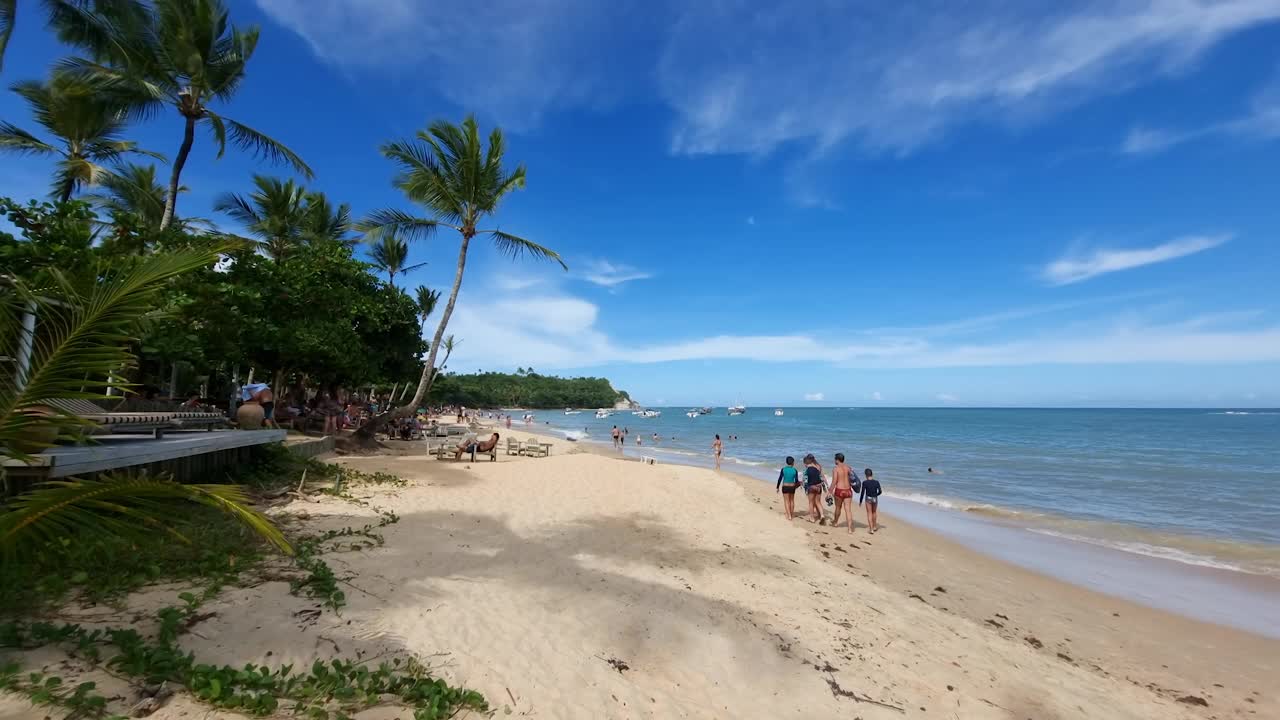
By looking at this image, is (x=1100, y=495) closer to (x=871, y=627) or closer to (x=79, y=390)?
(x=871, y=627)

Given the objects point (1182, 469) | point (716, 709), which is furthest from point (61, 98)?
point (1182, 469)

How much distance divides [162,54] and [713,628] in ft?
54.0

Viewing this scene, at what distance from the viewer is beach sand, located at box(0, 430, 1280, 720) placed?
4000mm

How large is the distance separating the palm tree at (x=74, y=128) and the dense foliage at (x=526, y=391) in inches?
3086

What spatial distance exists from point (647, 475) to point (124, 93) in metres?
15.3

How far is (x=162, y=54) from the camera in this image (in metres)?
12.2

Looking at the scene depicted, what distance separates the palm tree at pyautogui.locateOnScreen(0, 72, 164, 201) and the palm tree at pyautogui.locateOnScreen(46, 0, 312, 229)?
20.3 inches

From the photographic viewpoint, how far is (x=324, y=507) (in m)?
7.97

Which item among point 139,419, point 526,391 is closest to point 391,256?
point 139,419

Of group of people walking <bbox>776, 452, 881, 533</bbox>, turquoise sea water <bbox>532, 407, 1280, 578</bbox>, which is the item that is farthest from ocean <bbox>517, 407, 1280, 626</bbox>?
group of people walking <bbox>776, 452, 881, 533</bbox>

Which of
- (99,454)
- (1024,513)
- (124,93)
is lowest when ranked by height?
(1024,513)

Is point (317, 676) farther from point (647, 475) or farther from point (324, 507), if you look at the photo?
point (647, 475)

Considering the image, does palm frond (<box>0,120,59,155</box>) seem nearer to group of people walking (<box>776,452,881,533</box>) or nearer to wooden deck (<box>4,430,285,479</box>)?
wooden deck (<box>4,430,285,479</box>)

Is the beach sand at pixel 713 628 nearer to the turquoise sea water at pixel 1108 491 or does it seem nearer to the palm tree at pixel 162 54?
the turquoise sea water at pixel 1108 491
